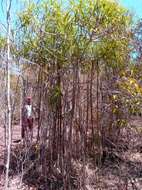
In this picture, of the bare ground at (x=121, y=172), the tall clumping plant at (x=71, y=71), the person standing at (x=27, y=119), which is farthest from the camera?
the person standing at (x=27, y=119)

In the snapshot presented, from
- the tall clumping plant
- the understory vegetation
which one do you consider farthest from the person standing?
the tall clumping plant

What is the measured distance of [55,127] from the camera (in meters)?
8.84

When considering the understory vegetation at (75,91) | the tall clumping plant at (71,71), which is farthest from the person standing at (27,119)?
the tall clumping plant at (71,71)

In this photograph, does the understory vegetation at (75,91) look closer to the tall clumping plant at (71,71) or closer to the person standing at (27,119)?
the tall clumping plant at (71,71)

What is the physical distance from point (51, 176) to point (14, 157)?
120 centimetres

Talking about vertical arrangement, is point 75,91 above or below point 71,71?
below

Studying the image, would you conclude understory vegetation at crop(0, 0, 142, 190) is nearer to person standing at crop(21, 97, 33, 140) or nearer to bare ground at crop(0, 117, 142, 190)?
bare ground at crop(0, 117, 142, 190)

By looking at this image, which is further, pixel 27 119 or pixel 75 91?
pixel 27 119

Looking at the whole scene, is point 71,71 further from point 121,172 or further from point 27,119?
point 27,119

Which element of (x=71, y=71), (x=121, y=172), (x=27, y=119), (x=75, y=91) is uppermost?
(x=71, y=71)

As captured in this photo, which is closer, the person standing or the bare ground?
the bare ground

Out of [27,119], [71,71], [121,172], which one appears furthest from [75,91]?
[27,119]

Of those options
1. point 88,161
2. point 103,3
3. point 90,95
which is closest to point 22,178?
point 88,161

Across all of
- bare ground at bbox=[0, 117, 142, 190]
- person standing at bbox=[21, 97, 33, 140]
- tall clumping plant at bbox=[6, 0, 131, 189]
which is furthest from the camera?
person standing at bbox=[21, 97, 33, 140]
